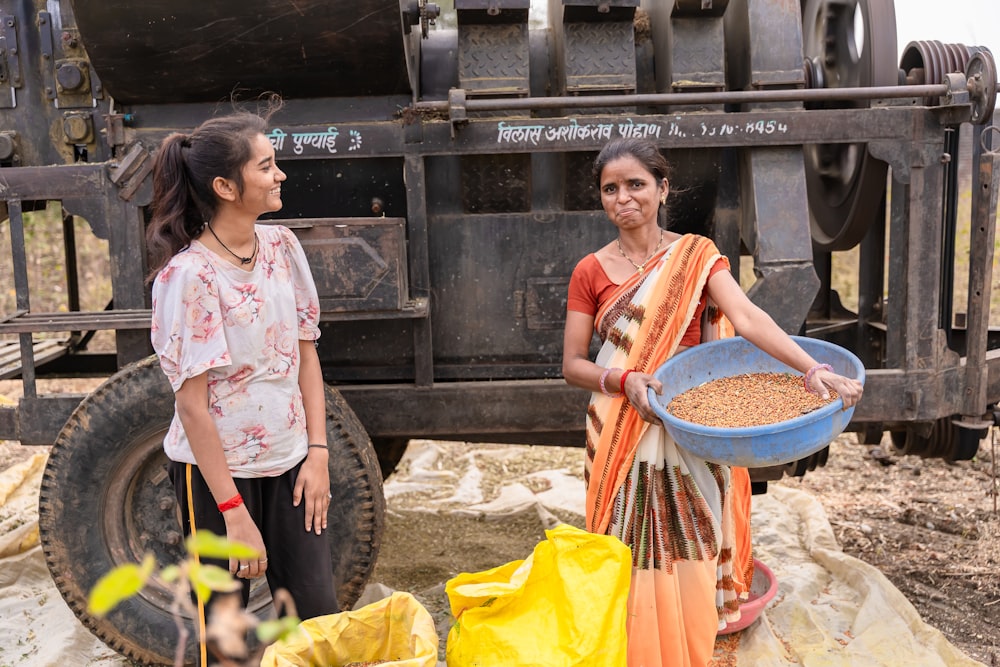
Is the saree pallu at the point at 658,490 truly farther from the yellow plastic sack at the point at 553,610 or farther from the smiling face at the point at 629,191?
the yellow plastic sack at the point at 553,610

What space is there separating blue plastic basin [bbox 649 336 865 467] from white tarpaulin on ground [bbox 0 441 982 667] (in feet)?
3.66

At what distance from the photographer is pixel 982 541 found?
428 cm

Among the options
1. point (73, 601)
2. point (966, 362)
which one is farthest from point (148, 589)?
point (966, 362)

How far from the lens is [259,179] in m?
2.10

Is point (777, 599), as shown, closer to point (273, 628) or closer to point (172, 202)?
point (172, 202)

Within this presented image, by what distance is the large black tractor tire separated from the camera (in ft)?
9.66

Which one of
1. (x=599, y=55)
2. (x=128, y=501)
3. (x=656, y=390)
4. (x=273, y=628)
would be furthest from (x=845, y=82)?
(x=273, y=628)

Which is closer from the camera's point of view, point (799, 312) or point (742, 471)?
point (742, 471)

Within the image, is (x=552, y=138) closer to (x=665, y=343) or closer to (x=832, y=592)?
(x=665, y=343)

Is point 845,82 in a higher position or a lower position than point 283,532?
higher

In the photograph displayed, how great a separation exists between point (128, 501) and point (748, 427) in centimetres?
203

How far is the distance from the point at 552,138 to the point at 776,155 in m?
Result: 0.77

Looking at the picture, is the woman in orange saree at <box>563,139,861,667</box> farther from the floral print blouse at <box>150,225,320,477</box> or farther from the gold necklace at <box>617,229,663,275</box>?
the floral print blouse at <box>150,225,320,477</box>

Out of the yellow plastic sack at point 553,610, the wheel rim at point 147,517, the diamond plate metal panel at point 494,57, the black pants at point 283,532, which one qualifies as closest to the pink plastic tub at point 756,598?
the yellow plastic sack at point 553,610
